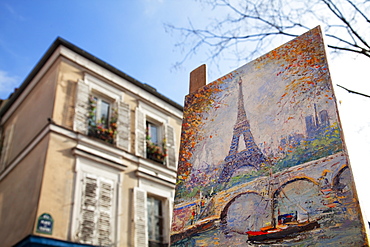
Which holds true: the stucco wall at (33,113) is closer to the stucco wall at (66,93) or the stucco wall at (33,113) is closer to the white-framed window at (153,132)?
the stucco wall at (66,93)

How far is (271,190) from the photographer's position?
7.90 feet

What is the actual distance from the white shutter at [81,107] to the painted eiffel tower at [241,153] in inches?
215

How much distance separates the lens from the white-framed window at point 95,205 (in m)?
6.90

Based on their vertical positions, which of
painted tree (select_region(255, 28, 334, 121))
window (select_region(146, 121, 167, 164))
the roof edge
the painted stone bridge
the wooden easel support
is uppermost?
the roof edge

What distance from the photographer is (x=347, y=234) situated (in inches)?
76.4

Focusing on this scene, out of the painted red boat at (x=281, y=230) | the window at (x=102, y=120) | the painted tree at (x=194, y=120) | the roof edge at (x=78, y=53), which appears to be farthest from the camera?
the roof edge at (x=78, y=53)

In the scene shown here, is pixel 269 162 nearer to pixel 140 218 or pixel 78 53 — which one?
pixel 140 218

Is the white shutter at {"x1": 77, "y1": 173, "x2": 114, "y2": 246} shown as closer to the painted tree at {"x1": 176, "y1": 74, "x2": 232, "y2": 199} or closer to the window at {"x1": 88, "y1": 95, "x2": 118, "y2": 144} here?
the window at {"x1": 88, "y1": 95, "x2": 118, "y2": 144}

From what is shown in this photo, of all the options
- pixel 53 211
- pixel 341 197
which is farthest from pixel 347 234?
pixel 53 211

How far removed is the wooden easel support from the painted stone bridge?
114 centimetres

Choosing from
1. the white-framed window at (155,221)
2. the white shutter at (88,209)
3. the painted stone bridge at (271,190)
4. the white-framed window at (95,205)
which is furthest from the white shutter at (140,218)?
the painted stone bridge at (271,190)

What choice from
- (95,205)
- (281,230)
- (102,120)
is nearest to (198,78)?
(281,230)

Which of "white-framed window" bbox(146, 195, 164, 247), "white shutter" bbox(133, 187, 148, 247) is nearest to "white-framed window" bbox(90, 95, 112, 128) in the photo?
"white shutter" bbox(133, 187, 148, 247)

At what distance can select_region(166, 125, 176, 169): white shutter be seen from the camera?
9.49 m
